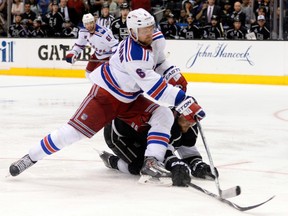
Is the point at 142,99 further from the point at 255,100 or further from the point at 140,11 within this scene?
the point at 255,100

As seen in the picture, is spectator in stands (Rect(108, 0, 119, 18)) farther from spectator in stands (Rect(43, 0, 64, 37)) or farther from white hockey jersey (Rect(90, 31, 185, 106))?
white hockey jersey (Rect(90, 31, 185, 106))

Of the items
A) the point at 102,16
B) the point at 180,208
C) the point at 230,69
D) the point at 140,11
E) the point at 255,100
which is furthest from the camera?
the point at 102,16

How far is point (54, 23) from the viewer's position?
15000mm

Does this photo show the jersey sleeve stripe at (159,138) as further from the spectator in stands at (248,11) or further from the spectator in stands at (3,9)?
the spectator in stands at (3,9)

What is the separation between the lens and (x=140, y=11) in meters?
4.57

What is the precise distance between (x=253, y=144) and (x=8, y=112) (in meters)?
3.30

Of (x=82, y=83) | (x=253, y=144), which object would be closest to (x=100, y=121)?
(x=253, y=144)

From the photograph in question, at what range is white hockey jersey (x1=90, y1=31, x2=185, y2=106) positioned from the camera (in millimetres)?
4453

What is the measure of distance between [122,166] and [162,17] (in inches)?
389

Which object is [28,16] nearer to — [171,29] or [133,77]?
[171,29]

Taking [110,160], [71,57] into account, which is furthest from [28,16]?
[110,160]

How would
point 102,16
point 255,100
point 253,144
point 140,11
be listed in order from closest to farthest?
point 140,11 < point 253,144 < point 255,100 < point 102,16

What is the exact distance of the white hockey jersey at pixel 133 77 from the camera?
14.6 ft

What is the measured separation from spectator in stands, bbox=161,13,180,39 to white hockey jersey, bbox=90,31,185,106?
357 inches
